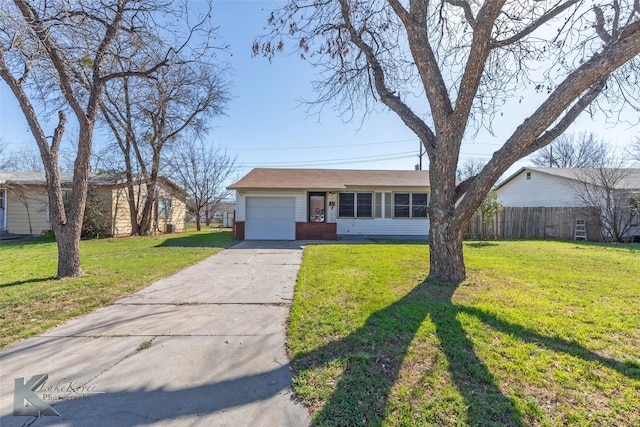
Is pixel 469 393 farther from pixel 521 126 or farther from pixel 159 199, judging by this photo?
pixel 159 199

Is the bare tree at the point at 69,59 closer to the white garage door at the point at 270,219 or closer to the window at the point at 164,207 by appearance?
the white garage door at the point at 270,219

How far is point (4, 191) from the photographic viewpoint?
51.8 feet

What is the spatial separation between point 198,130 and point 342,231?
10.4m

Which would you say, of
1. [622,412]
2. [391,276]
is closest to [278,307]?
[391,276]

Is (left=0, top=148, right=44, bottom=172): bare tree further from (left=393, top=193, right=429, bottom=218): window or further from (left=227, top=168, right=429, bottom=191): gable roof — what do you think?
(left=393, top=193, right=429, bottom=218): window

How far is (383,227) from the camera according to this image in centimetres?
1502

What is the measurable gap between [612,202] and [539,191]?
180 inches

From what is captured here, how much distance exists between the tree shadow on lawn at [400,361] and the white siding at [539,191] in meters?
17.2

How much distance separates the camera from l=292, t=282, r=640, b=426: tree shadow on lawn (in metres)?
2.07

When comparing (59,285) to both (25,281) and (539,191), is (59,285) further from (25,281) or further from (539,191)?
(539,191)

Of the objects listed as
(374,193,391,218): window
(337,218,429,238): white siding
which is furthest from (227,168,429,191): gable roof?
(337,218,429,238): white siding

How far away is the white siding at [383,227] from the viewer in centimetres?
1491

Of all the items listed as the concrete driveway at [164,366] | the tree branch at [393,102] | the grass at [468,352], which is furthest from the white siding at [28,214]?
the tree branch at [393,102]

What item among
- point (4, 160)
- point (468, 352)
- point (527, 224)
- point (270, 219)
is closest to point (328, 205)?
point (270, 219)
